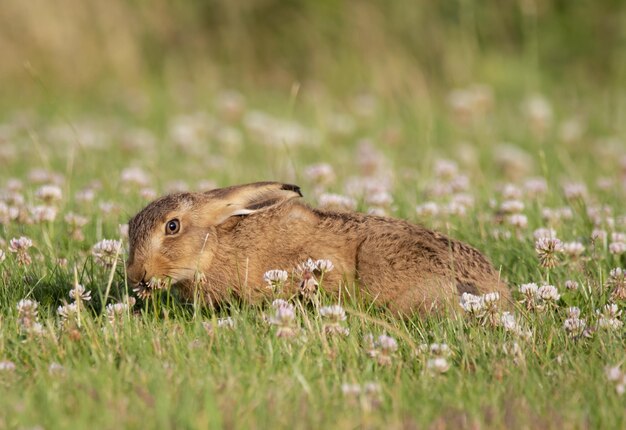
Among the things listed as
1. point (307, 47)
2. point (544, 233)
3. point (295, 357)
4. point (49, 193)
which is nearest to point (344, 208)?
point (544, 233)

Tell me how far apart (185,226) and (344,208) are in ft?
4.81

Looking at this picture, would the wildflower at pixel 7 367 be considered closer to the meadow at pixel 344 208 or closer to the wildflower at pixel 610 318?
the meadow at pixel 344 208

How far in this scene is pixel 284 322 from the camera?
4.96 m

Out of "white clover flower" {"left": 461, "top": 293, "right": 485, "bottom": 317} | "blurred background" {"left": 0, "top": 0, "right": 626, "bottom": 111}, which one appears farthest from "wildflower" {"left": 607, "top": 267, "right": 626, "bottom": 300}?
"blurred background" {"left": 0, "top": 0, "right": 626, "bottom": 111}

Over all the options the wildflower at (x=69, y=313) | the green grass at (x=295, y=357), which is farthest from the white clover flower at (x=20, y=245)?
the wildflower at (x=69, y=313)

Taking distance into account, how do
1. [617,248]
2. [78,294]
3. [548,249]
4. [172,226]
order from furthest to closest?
1. [617,248]
2. [172,226]
3. [548,249]
4. [78,294]

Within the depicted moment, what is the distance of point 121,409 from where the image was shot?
163 inches

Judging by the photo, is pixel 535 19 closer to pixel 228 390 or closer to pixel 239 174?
pixel 239 174

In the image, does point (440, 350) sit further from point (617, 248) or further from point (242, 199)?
point (617, 248)

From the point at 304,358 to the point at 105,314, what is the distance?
45.2 inches

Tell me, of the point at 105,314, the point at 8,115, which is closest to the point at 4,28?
the point at 8,115

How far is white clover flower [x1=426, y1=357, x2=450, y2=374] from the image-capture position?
15.4ft

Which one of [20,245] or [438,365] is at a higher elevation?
[20,245]

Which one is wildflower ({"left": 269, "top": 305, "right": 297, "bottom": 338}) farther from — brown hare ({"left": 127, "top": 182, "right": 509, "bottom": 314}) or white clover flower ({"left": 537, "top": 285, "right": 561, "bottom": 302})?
white clover flower ({"left": 537, "top": 285, "right": 561, "bottom": 302})
